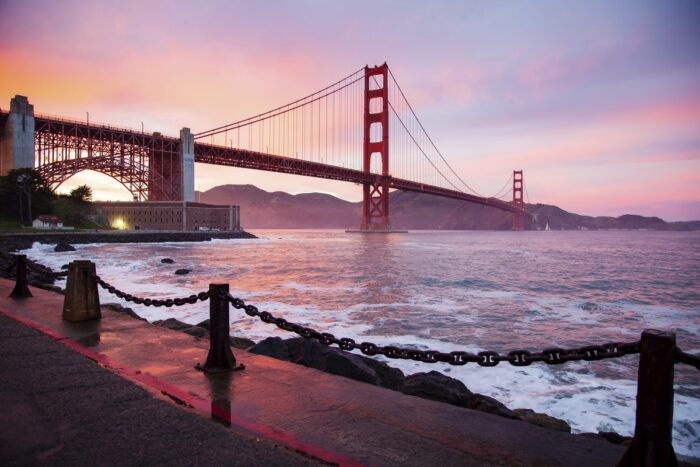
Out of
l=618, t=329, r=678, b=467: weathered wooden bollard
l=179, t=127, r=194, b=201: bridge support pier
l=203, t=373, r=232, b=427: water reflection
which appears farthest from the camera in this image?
l=179, t=127, r=194, b=201: bridge support pier

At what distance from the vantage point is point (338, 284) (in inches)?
777

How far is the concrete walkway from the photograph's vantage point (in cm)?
269

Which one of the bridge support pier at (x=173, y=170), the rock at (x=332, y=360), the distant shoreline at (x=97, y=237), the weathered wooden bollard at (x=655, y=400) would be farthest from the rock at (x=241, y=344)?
the bridge support pier at (x=173, y=170)

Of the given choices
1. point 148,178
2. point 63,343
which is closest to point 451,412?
point 63,343

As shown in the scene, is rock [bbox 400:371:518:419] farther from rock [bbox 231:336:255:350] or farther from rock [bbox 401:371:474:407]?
rock [bbox 231:336:255:350]

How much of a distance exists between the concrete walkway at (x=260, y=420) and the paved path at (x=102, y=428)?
0.04ft

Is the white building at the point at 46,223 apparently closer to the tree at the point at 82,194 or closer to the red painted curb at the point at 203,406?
the tree at the point at 82,194

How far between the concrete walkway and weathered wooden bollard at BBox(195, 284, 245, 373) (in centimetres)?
15

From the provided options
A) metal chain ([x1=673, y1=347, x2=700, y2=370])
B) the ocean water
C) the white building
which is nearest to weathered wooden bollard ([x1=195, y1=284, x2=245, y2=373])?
metal chain ([x1=673, y1=347, x2=700, y2=370])

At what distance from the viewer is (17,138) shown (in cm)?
5381

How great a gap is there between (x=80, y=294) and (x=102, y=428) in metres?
3.90

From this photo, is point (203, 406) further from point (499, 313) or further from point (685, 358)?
point (499, 313)

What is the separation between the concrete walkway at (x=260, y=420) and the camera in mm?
2689

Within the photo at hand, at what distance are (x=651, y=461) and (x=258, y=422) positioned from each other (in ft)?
7.46
